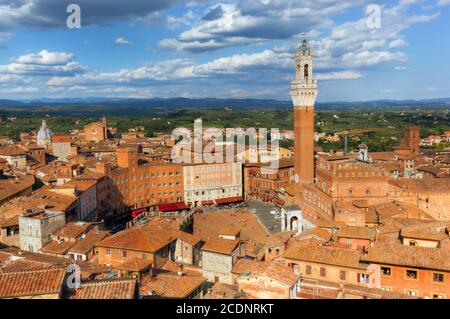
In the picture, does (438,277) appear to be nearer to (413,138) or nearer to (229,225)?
(229,225)

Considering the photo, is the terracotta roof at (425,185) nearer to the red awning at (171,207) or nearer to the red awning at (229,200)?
the red awning at (229,200)

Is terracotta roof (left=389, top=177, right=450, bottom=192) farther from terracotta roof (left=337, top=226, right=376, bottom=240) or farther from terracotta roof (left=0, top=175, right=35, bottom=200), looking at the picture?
terracotta roof (left=0, top=175, right=35, bottom=200)

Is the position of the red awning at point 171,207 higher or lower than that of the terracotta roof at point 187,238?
lower

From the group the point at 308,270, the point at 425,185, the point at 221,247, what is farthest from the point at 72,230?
the point at 425,185

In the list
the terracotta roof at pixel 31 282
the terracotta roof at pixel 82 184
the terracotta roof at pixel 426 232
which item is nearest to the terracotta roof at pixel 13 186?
the terracotta roof at pixel 82 184
